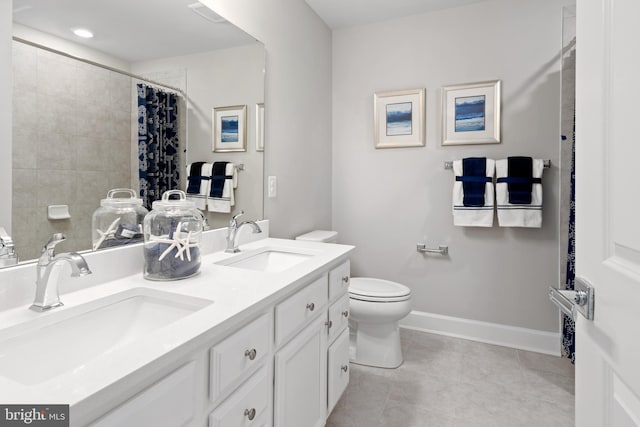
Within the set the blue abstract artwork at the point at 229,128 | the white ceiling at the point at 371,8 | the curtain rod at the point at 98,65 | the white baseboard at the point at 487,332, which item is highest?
the white ceiling at the point at 371,8

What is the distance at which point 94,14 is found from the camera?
1.17 m

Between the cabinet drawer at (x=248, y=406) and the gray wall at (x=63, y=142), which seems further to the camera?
the gray wall at (x=63, y=142)

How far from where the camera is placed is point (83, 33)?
114cm

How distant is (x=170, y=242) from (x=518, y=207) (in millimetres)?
2240

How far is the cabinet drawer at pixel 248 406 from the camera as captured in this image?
2.89 feet

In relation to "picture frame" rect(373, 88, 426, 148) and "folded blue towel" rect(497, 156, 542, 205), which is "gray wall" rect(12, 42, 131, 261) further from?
"folded blue towel" rect(497, 156, 542, 205)

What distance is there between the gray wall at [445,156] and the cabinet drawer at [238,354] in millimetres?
1982

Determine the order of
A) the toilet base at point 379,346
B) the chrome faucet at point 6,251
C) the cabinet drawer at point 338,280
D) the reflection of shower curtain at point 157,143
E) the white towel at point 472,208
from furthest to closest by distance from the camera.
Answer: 1. the white towel at point 472,208
2. the toilet base at point 379,346
3. the cabinet drawer at point 338,280
4. the reflection of shower curtain at point 157,143
5. the chrome faucet at point 6,251

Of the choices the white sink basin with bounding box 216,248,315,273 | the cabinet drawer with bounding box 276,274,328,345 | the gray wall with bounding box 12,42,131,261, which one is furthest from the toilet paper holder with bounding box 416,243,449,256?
the gray wall with bounding box 12,42,131,261

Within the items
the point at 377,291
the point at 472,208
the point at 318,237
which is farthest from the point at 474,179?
the point at 318,237

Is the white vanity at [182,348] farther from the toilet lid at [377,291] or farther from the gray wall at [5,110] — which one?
the toilet lid at [377,291]

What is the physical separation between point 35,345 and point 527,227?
269 centimetres

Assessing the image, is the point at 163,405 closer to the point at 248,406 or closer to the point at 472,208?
the point at 248,406

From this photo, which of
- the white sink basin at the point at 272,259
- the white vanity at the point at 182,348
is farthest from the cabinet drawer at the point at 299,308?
the white sink basin at the point at 272,259
